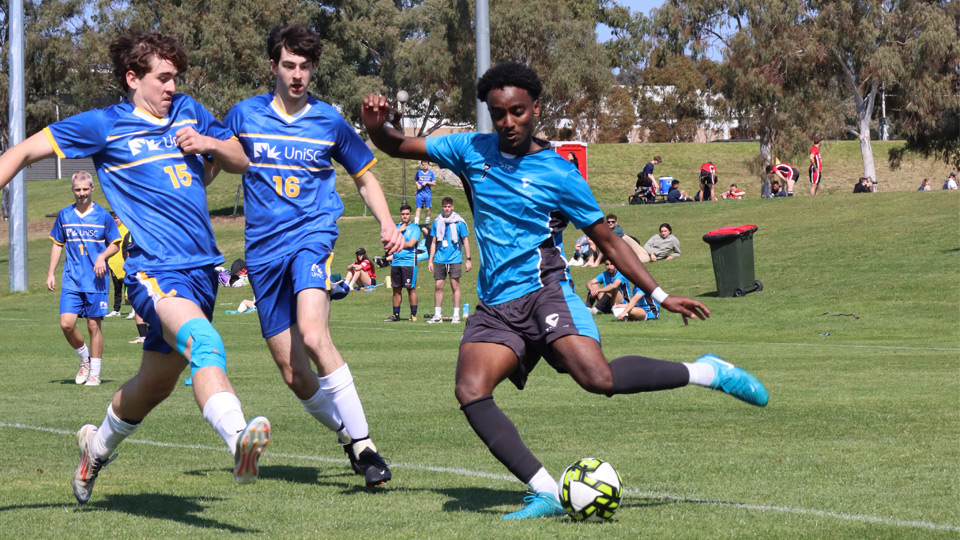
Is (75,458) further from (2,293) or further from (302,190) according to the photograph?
(2,293)

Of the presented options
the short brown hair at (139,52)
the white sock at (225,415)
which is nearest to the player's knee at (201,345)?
the white sock at (225,415)

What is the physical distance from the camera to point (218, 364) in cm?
487

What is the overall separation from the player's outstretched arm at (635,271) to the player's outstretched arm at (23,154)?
2.55 meters

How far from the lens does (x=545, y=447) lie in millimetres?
7191

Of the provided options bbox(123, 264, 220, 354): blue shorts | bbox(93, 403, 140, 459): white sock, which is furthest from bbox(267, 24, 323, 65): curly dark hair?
bbox(93, 403, 140, 459): white sock

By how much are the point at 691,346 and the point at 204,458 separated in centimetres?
962

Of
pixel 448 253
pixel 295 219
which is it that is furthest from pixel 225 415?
pixel 448 253

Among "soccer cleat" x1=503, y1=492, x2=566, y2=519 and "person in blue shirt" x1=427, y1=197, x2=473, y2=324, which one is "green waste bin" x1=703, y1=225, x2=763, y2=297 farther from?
"soccer cleat" x1=503, y1=492, x2=566, y2=519

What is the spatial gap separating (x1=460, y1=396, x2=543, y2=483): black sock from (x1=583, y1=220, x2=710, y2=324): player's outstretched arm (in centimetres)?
90

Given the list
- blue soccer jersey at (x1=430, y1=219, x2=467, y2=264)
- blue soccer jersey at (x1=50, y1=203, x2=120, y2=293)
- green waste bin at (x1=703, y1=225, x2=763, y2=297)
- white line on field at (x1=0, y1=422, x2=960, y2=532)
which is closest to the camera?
white line on field at (x1=0, y1=422, x2=960, y2=532)

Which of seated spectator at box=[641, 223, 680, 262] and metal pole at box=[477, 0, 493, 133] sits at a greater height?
metal pole at box=[477, 0, 493, 133]

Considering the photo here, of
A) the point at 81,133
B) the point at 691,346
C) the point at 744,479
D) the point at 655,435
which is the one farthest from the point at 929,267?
the point at 81,133

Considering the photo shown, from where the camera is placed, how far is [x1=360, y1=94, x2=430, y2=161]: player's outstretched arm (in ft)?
19.0

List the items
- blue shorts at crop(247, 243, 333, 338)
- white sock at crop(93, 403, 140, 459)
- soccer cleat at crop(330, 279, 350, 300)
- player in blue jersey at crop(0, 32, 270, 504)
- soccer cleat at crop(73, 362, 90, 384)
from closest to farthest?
player in blue jersey at crop(0, 32, 270, 504), white sock at crop(93, 403, 140, 459), blue shorts at crop(247, 243, 333, 338), soccer cleat at crop(330, 279, 350, 300), soccer cleat at crop(73, 362, 90, 384)
